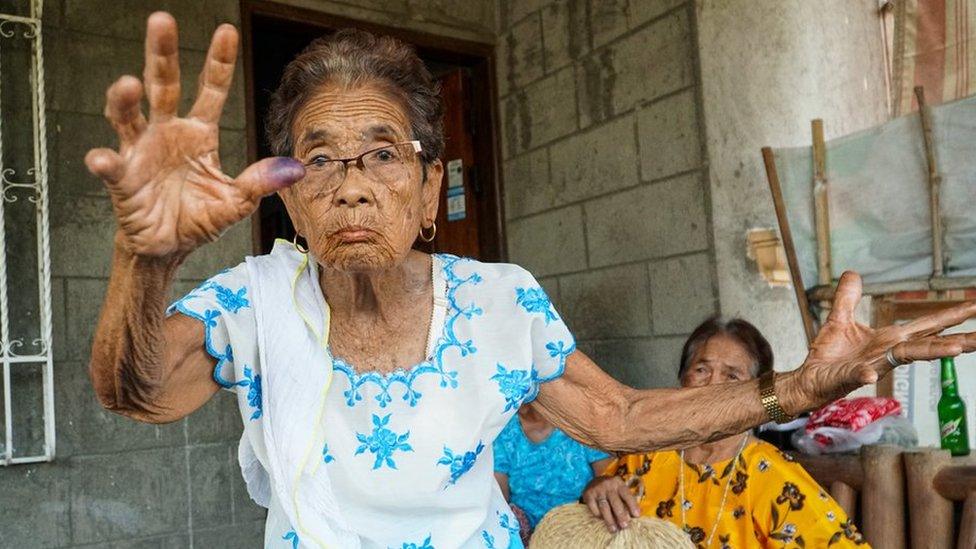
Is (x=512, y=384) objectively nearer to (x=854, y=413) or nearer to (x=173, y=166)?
(x=173, y=166)

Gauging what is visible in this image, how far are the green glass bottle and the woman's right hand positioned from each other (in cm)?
91

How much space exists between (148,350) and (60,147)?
2409 mm

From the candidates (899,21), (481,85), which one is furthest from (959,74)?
(481,85)

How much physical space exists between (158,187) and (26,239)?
2455 millimetres

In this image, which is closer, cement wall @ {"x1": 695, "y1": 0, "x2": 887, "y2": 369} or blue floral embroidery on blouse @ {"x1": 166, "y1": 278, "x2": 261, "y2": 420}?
blue floral embroidery on blouse @ {"x1": 166, "y1": 278, "x2": 261, "y2": 420}

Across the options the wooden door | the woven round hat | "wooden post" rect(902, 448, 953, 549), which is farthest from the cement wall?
the wooden door

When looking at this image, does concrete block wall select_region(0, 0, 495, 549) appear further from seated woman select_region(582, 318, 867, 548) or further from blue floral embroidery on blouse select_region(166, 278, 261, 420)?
blue floral embroidery on blouse select_region(166, 278, 261, 420)

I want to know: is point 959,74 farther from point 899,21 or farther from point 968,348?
point 968,348

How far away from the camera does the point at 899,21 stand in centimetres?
330

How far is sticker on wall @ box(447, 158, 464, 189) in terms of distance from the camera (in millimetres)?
4582

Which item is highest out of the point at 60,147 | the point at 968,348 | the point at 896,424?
the point at 60,147

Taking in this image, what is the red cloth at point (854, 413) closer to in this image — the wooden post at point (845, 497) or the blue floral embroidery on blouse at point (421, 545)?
the wooden post at point (845, 497)

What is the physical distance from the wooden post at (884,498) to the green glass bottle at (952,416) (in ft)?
0.58

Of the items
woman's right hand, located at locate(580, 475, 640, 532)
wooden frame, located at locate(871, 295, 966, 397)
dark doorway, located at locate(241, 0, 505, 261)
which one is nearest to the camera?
woman's right hand, located at locate(580, 475, 640, 532)
